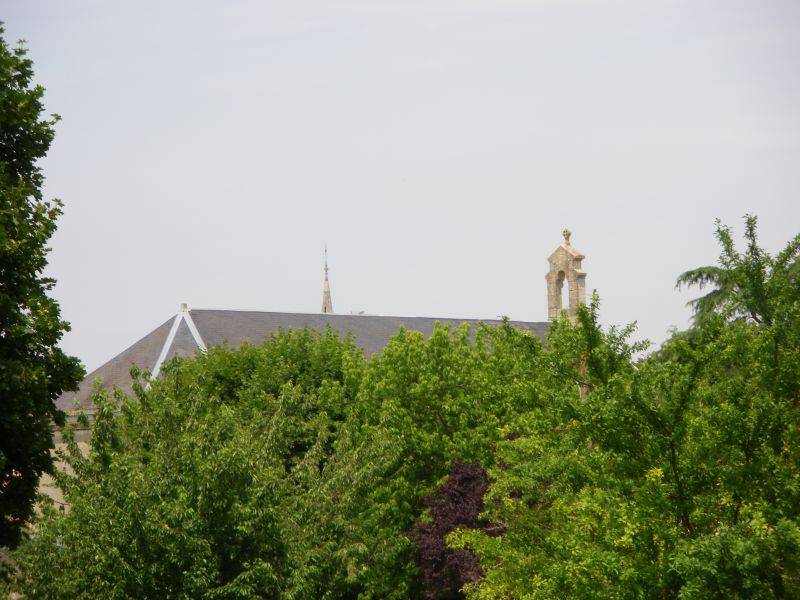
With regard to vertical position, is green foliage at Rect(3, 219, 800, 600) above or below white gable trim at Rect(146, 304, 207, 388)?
below

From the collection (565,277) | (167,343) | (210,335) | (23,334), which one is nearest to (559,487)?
(23,334)

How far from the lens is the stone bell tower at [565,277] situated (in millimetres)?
51719

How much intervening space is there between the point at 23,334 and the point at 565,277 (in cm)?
4129

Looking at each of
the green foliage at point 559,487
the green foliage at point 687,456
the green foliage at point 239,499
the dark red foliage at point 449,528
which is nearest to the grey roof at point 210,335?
the green foliage at point 239,499

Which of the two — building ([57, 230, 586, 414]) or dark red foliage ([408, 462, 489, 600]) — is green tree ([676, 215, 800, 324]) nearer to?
dark red foliage ([408, 462, 489, 600])

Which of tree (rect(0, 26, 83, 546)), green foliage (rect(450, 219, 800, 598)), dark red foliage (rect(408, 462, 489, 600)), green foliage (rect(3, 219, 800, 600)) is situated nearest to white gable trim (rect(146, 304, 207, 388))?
dark red foliage (rect(408, 462, 489, 600))

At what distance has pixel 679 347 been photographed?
42.1 feet

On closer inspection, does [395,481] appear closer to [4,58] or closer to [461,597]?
[461,597]

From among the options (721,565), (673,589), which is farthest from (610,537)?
(721,565)

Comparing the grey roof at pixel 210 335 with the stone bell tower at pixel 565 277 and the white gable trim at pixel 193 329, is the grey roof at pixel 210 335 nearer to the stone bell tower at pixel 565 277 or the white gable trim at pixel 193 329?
the white gable trim at pixel 193 329

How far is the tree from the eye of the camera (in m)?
14.5

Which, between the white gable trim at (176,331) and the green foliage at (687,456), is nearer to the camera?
the green foliage at (687,456)

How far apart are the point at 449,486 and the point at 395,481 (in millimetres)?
1788

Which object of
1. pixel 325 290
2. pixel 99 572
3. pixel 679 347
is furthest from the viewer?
pixel 325 290
